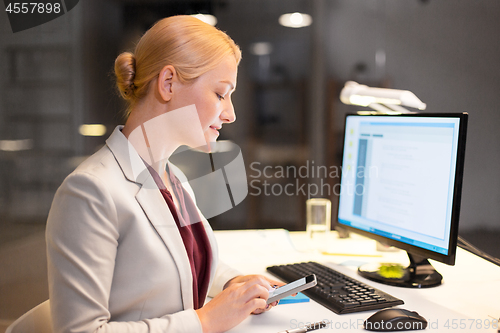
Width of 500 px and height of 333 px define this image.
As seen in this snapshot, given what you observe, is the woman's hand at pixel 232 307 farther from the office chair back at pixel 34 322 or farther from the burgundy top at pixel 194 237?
the office chair back at pixel 34 322

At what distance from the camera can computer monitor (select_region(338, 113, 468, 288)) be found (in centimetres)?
100

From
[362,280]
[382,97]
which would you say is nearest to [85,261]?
[362,280]

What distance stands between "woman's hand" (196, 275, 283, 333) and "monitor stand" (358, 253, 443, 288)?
44 cm

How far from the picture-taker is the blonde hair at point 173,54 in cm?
91

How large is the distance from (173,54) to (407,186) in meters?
0.73

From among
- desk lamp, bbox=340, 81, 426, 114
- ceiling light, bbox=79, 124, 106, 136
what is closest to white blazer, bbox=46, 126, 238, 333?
desk lamp, bbox=340, 81, 426, 114

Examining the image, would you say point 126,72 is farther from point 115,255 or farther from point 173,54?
point 115,255

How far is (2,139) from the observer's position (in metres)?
1.47

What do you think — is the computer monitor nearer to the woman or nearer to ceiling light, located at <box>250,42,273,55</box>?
the woman

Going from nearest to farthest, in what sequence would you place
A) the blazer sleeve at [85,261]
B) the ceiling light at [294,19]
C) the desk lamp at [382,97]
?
the blazer sleeve at [85,261]
the desk lamp at [382,97]
the ceiling light at [294,19]

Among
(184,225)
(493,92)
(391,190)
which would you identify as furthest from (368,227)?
(493,92)

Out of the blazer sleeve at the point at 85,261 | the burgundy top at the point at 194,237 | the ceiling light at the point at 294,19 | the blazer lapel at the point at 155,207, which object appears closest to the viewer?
the blazer sleeve at the point at 85,261

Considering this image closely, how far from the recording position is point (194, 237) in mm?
→ 1051

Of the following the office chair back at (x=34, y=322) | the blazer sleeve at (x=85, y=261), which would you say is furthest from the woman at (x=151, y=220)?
the office chair back at (x=34, y=322)
